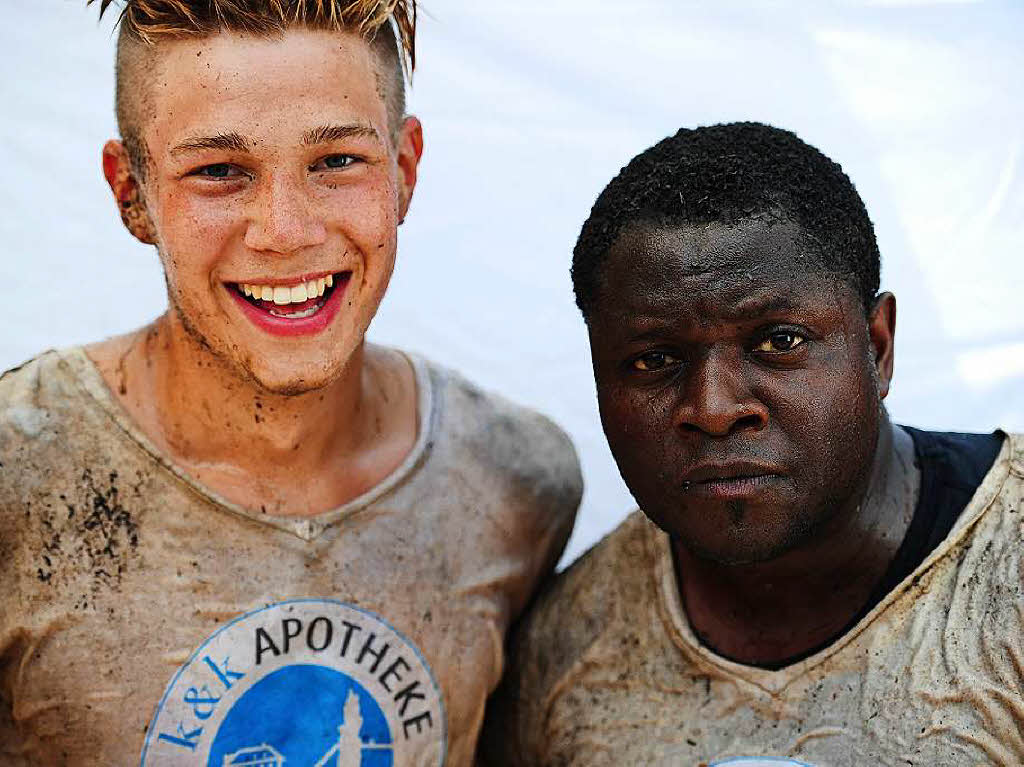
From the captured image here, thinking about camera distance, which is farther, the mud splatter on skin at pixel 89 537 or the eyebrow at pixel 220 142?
the mud splatter on skin at pixel 89 537

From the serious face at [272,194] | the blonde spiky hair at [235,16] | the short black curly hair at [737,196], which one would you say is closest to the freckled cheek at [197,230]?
the serious face at [272,194]

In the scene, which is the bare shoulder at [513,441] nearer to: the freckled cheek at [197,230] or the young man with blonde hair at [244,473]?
the young man with blonde hair at [244,473]

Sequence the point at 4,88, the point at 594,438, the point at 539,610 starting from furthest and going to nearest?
the point at 594,438
the point at 4,88
the point at 539,610

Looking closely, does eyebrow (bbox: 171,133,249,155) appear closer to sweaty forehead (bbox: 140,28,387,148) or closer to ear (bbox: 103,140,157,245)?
sweaty forehead (bbox: 140,28,387,148)

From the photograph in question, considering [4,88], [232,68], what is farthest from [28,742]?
[4,88]

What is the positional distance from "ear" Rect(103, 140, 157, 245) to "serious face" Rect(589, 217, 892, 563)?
0.80 meters

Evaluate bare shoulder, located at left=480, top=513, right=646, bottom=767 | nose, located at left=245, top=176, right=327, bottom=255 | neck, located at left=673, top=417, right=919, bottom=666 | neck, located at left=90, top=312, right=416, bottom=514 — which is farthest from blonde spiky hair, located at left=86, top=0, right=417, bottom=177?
neck, located at left=673, top=417, right=919, bottom=666

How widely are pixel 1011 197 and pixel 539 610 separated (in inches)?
72.6

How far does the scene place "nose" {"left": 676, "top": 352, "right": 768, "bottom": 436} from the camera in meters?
1.99

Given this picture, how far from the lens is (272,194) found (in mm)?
2109

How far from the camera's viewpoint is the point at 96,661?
2201 millimetres

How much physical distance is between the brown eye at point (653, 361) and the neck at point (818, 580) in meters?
0.37

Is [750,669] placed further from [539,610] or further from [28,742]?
[28,742]

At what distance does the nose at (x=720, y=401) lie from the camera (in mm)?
1986
